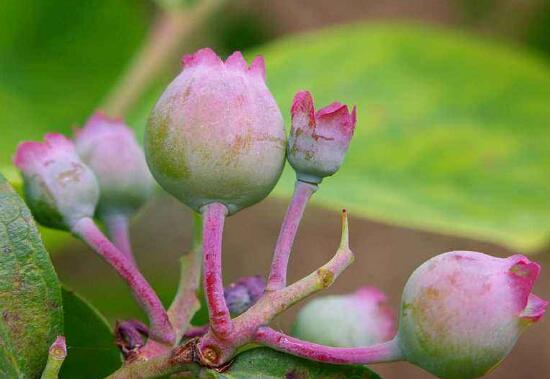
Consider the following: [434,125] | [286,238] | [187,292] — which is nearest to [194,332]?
[187,292]

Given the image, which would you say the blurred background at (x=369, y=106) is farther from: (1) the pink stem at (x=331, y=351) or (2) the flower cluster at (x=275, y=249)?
(1) the pink stem at (x=331, y=351)

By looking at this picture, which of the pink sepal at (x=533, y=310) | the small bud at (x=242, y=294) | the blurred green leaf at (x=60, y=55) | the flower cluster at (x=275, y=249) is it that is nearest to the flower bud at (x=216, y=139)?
the flower cluster at (x=275, y=249)

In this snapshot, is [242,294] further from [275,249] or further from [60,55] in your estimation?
[60,55]

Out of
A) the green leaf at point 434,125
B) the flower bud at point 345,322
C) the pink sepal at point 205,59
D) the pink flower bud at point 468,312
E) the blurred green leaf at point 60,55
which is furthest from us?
the blurred green leaf at point 60,55

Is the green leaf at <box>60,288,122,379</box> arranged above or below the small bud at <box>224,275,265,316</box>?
below

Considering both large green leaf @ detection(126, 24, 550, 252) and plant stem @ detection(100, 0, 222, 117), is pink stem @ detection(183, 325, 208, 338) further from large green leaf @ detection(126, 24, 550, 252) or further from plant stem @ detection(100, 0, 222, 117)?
plant stem @ detection(100, 0, 222, 117)

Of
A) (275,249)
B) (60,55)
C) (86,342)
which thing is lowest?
(86,342)

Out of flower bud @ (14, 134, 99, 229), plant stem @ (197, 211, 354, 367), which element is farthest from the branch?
flower bud @ (14, 134, 99, 229)
